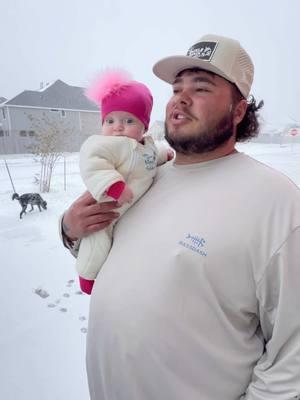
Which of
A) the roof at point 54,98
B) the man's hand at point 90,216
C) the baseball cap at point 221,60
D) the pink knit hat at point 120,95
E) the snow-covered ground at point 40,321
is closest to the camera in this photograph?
the baseball cap at point 221,60

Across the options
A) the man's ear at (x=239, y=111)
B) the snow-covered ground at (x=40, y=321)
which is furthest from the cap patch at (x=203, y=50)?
the snow-covered ground at (x=40, y=321)

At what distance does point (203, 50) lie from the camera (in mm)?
1151

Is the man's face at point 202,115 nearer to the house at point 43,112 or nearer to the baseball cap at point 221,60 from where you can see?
the baseball cap at point 221,60

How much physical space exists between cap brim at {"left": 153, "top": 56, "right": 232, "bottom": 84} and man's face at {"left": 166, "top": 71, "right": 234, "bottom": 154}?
1.4 inches

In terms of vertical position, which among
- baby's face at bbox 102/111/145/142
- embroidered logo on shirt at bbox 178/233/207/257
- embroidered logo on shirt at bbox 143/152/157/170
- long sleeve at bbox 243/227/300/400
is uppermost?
baby's face at bbox 102/111/145/142

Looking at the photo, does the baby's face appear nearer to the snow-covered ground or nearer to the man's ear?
the man's ear

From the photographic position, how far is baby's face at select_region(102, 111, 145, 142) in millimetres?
1376

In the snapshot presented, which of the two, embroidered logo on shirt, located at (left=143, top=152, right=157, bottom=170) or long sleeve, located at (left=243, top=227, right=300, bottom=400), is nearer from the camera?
long sleeve, located at (left=243, top=227, right=300, bottom=400)

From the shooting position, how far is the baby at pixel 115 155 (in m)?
1.21

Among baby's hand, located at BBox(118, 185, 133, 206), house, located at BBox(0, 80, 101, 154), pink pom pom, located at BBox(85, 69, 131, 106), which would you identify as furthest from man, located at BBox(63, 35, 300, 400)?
house, located at BBox(0, 80, 101, 154)

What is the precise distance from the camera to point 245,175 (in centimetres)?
104

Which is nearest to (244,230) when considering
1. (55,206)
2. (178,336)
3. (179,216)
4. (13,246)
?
(179,216)

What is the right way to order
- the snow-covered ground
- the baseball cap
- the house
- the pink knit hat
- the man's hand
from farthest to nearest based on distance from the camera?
the house, the snow-covered ground, the pink knit hat, the man's hand, the baseball cap

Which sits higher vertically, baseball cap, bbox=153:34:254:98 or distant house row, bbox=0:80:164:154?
baseball cap, bbox=153:34:254:98
